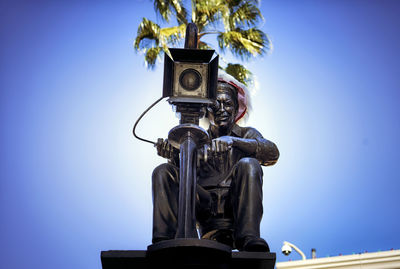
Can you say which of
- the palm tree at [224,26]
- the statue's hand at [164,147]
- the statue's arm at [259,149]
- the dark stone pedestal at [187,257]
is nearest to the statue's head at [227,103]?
the statue's arm at [259,149]

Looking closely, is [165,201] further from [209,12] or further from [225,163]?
[209,12]

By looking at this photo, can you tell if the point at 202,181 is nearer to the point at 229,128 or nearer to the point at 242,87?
the point at 229,128

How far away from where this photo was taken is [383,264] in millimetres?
11117

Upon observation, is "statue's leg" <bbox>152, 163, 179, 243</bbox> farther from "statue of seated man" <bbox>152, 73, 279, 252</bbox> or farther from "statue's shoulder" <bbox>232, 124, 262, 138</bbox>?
"statue's shoulder" <bbox>232, 124, 262, 138</bbox>

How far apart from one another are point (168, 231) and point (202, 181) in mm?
756

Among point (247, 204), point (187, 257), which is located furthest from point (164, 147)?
point (187, 257)

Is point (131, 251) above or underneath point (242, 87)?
underneath

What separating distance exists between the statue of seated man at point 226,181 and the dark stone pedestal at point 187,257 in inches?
7.8

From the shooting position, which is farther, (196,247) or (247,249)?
(247,249)

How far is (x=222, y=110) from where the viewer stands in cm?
586

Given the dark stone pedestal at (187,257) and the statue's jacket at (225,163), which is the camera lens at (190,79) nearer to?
the statue's jacket at (225,163)

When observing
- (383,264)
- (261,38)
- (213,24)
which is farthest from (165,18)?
(383,264)

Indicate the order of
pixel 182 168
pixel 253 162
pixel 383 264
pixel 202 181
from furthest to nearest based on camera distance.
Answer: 1. pixel 383 264
2. pixel 202 181
3. pixel 253 162
4. pixel 182 168

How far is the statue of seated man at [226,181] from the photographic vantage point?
193 inches
